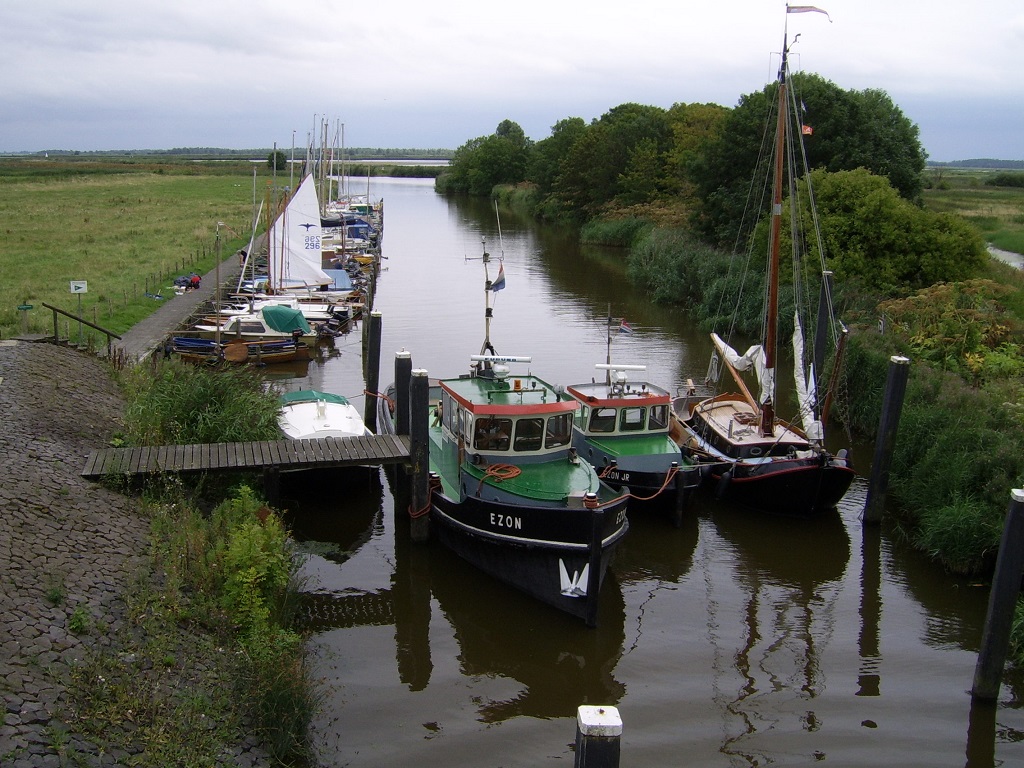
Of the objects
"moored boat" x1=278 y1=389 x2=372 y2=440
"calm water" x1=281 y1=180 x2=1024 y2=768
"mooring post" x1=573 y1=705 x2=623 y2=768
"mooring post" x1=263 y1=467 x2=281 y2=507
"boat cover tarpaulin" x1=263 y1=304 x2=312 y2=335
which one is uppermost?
"boat cover tarpaulin" x1=263 y1=304 x2=312 y2=335

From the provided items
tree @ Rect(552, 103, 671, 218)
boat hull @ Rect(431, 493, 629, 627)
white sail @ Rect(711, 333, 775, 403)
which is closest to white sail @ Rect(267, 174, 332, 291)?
white sail @ Rect(711, 333, 775, 403)

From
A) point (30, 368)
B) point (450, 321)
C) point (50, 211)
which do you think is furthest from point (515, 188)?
point (30, 368)

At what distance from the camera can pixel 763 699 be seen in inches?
525

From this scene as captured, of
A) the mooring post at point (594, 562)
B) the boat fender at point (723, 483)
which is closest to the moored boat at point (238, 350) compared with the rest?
the boat fender at point (723, 483)

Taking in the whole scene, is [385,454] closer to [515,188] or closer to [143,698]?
[143,698]

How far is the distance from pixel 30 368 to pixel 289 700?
13.5 meters

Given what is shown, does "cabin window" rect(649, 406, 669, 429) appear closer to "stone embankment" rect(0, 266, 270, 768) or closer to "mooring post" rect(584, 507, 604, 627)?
"mooring post" rect(584, 507, 604, 627)

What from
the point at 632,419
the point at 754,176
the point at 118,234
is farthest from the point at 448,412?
the point at 118,234

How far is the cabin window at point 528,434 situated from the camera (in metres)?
17.0

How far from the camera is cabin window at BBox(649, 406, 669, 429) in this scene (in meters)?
20.1

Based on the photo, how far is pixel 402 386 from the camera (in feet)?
61.1

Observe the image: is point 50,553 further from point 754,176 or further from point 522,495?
point 754,176

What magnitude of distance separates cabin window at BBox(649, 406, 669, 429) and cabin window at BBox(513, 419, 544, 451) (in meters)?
3.91

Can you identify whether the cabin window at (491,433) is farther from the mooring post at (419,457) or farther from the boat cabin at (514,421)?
the mooring post at (419,457)
